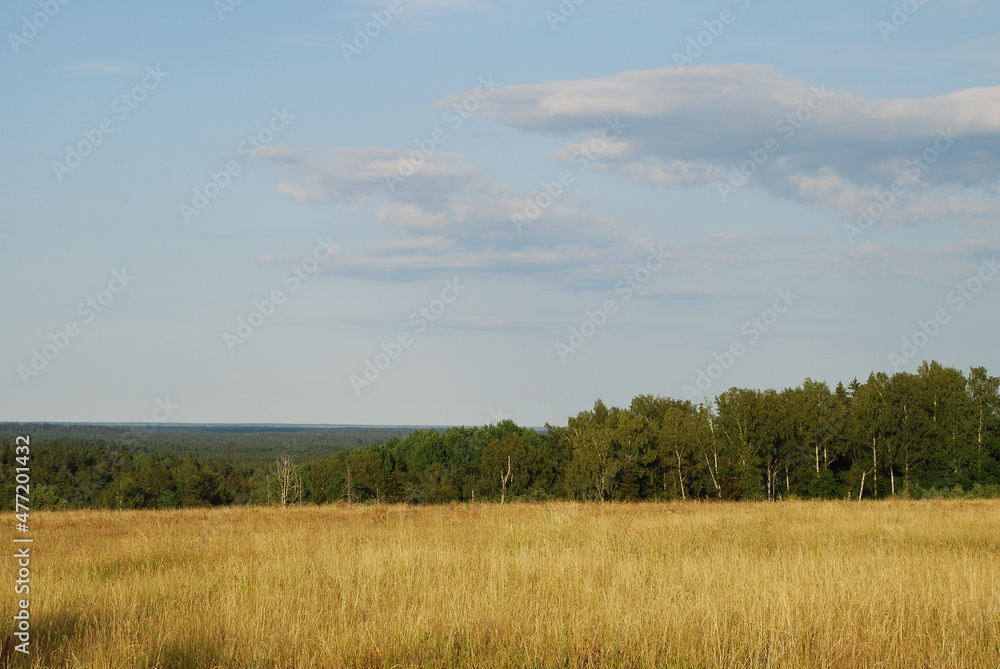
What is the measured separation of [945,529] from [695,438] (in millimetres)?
45753

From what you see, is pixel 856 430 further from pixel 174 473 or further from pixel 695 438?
pixel 174 473

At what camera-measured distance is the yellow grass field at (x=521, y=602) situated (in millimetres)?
6738

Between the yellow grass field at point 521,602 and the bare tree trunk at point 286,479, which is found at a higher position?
the yellow grass field at point 521,602

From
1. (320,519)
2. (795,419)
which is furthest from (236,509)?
(795,419)

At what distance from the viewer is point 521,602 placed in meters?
8.42

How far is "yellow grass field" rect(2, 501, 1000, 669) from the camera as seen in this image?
6738 mm

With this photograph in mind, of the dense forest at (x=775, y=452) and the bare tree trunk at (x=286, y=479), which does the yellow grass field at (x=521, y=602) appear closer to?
the dense forest at (x=775, y=452)

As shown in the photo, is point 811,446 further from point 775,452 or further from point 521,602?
point 521,602

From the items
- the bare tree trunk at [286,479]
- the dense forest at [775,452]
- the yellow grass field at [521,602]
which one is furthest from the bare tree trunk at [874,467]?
the yellow grass field at [521,602]

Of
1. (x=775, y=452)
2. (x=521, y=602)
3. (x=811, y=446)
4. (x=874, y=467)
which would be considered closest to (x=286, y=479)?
(x=775, y=452)

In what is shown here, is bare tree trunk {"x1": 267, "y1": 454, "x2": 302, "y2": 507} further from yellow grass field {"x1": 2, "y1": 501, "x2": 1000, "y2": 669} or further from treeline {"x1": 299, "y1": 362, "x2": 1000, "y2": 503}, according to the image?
yellow grass field {"x1": 2, "y1": 501, "x2": 1000, "y2": 669}

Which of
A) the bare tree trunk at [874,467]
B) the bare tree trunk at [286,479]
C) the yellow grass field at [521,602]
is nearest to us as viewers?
the yellow grass field at [521,602]

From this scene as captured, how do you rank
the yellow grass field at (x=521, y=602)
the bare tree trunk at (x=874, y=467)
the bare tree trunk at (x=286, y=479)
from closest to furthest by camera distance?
1. the yellow grass field at (x=521, y=602)
2. the bare tree trunk at (x=874, y=467)
3. the bare tree trunk at (x=286, y=479)

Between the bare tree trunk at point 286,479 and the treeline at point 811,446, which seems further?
the bare tree trunk at point 286,479
